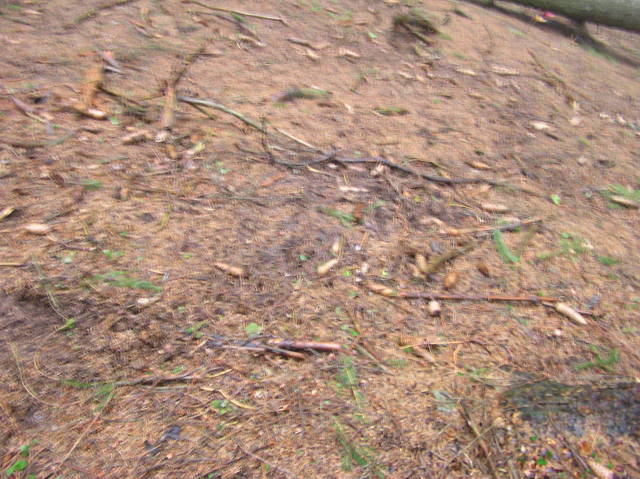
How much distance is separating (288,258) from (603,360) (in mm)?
1253

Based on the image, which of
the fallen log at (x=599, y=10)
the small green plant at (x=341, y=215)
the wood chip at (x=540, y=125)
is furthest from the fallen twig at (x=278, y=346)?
the fallen log at (x=599, y=10)

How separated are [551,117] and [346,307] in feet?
7.99

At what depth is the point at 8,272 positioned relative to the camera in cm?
182

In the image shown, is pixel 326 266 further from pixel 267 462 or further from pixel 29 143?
pixel 29 143

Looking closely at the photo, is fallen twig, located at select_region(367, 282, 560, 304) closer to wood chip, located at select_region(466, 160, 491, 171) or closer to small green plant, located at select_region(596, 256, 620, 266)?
A: small green plant, located at select_region(596, 256, 620, 266)

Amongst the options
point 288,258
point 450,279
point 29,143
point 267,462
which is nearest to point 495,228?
point 450,279

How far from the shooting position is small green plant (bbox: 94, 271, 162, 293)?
187cm

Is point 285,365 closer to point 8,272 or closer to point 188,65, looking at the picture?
point 8,272

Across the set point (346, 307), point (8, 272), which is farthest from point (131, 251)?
point (346, 307)

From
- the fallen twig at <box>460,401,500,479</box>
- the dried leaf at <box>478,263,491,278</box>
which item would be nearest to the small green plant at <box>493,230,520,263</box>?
the dried leaf at <box>478,263,491,278</box>

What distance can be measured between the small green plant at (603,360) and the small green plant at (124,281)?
1.57 meters

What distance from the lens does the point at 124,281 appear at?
188cm

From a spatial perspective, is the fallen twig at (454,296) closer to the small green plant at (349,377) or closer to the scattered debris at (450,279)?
the scattered debris at (450,279)

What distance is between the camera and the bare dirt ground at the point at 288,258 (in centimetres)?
152
